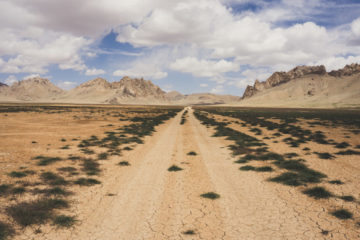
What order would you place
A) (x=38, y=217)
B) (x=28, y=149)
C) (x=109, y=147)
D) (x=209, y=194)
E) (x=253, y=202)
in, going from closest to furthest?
(x=38, y=217) → (x=253, y=202) → (x=209, y=194) → (x=28, y=149) → (x=109, y=147)

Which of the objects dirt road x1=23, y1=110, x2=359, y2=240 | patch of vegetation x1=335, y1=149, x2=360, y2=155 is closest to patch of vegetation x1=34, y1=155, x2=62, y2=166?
dirt road x1=23, y1=110, x2=359, y2=240

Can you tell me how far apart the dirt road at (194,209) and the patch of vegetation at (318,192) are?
1.32ft

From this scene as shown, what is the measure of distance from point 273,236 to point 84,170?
33.0ft

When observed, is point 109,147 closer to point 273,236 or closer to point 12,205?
point 12,205

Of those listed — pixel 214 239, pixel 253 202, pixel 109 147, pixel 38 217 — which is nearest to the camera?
pixel 214 239

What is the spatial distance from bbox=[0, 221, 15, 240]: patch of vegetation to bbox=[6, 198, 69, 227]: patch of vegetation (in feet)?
0.97

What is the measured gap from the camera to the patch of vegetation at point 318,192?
921cm

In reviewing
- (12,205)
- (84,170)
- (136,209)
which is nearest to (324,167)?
(136,209)

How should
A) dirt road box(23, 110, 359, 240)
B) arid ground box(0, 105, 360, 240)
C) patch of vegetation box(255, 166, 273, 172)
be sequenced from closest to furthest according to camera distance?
dirt road box(23, 110, 359, 240)
arid ground box(0, 105, 360, 240)
patch of vegetation box(255, 166, 273, 172)

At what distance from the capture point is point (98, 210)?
8.20 meters

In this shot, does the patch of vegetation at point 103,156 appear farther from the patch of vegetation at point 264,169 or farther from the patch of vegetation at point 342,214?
the patch of vegetation at point 342,214

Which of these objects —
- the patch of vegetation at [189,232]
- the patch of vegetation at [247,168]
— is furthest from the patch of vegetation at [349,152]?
the patch of vegetation at [189,232]

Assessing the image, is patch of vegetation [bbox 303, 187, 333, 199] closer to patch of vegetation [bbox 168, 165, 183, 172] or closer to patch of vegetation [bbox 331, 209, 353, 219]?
patch of vegetation [bbox 331, 209, 353, 219]

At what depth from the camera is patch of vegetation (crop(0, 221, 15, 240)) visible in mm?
6344
